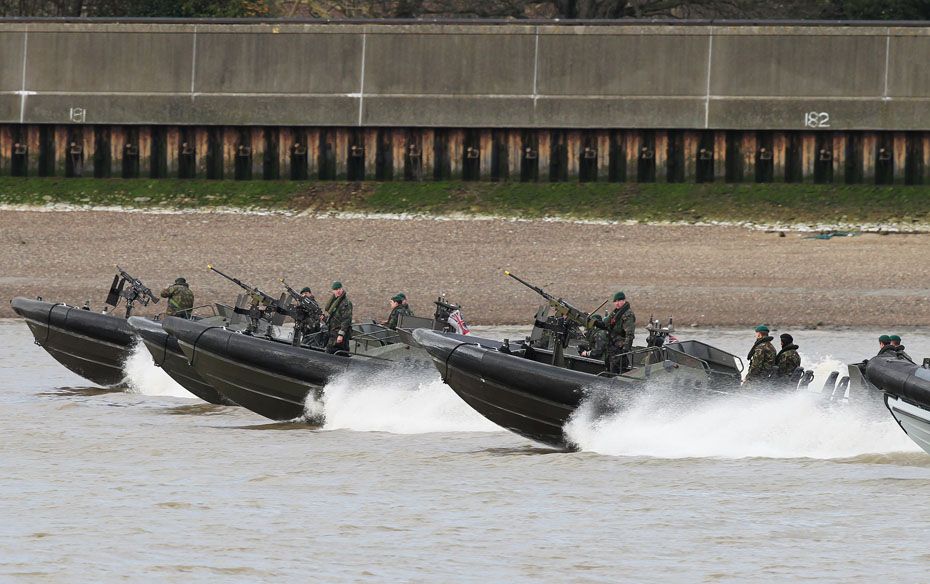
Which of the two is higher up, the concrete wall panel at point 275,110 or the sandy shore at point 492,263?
the concrete wall panel at point 275,110

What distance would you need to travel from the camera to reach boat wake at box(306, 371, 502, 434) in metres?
17.7

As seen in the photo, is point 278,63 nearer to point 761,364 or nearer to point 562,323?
point 562,323

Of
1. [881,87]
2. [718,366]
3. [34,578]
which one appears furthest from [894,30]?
[34,578]

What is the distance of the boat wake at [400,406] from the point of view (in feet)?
58.2

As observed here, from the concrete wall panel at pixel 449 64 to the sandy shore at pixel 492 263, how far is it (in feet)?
8.24

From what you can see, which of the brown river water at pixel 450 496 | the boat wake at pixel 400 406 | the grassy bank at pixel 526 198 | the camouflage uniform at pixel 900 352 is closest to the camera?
the brown river water at pixel 450 496

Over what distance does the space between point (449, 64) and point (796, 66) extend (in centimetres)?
575

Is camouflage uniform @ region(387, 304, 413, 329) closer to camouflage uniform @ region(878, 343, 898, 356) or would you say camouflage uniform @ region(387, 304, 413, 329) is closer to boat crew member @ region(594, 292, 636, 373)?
boat crew member @ region(594, 292, 636, 373)

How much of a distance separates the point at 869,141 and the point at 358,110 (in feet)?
27.9

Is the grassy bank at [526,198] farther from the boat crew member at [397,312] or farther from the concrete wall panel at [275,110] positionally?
the boat crew member at [397,312]

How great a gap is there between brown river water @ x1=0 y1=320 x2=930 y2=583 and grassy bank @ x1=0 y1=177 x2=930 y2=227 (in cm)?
1172

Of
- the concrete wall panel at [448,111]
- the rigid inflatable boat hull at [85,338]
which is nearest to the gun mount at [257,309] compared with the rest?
the rigid inflatable boat hull at [85,338]

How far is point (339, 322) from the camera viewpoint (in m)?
18.2

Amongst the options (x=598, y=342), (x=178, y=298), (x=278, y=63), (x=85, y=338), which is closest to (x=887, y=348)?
(x=598, y=342)
